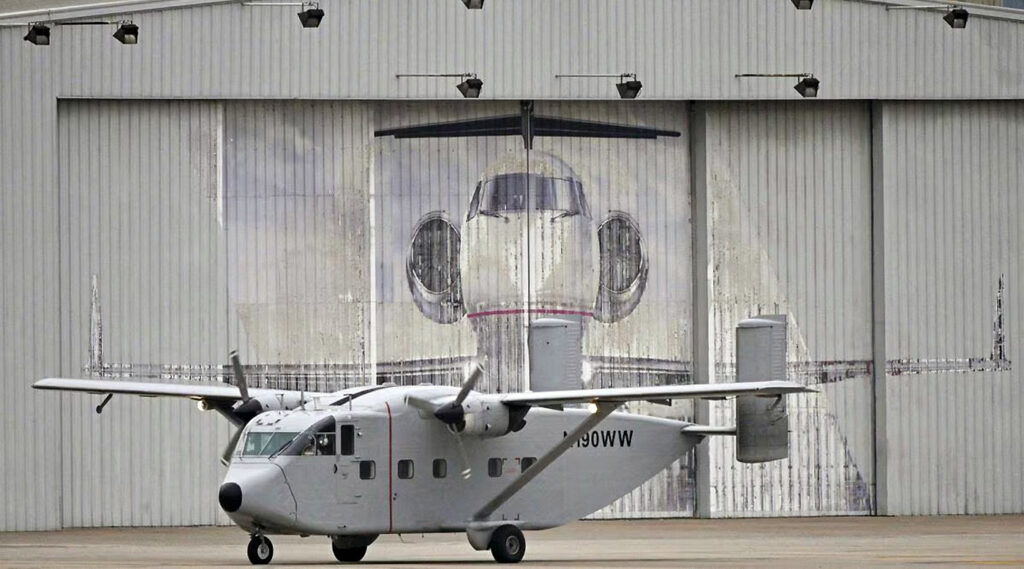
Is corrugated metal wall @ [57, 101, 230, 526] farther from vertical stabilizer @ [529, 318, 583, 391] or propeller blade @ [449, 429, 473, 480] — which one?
vertical stabilizer @ [529, 318, 583, 391]

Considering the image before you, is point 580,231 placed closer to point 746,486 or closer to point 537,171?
point 537,171

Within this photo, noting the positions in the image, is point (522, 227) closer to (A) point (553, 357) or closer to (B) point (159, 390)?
Answer: (A) point (553, 357)

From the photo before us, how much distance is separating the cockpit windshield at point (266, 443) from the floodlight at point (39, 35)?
12339 millimetres

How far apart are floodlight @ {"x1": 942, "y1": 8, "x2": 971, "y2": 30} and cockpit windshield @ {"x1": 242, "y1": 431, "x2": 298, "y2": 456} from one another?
19.2 metres

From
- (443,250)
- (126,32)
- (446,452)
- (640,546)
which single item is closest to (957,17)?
(443,250)

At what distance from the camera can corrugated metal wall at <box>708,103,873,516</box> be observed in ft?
127

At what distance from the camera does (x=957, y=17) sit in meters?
36.7

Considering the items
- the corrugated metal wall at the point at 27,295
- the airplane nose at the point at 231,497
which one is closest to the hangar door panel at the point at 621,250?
the corrugated metal wall at the point at 27,295

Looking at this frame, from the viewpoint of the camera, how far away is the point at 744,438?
2778 cm

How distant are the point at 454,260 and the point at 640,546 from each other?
9.77 meters

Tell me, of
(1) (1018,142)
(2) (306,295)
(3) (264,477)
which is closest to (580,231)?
(2) (306,295)

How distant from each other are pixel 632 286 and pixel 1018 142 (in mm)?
9645

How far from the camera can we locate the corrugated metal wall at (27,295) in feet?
117

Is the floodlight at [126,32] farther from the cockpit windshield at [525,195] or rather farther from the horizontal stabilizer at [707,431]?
the horizontal stabilizer at [707,431]
